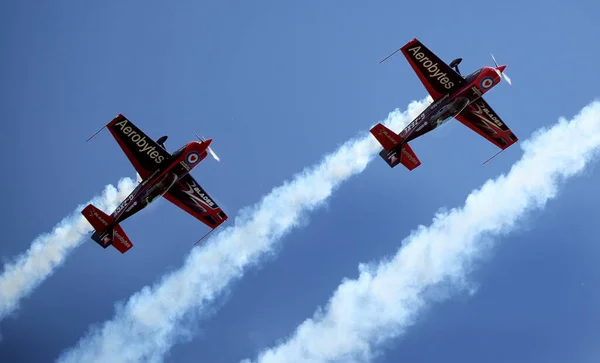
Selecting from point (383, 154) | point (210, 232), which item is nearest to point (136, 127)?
point (210, 232)

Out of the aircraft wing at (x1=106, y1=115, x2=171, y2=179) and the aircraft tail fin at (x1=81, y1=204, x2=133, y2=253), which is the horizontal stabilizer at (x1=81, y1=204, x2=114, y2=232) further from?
the aircraft wing at (x1=106, y1=115, x2=171, y2=179)

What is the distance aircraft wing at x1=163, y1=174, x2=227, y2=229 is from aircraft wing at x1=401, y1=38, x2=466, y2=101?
17.3 m

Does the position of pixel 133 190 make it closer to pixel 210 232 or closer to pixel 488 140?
pixel 210 232

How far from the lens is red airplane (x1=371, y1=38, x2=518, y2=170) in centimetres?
9194

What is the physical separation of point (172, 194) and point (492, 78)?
23.7m

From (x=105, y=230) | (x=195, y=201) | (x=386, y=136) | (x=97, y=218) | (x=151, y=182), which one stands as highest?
(x=97, y=218)

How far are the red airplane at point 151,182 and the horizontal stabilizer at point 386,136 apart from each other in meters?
11.2

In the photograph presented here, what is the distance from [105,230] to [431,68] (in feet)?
82.3

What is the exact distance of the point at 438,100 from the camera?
9294 centimetres

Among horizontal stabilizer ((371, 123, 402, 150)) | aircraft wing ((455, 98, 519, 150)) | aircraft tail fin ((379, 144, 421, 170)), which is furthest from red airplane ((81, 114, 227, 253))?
aircraft wing ((455, 98, 519, 150))

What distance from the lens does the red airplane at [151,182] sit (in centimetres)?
9150

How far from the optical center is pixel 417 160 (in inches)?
→ 3713

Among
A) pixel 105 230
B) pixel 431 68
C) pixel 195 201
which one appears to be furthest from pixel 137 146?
pixel 431 68

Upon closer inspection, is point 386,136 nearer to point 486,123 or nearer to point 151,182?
point 486,123
